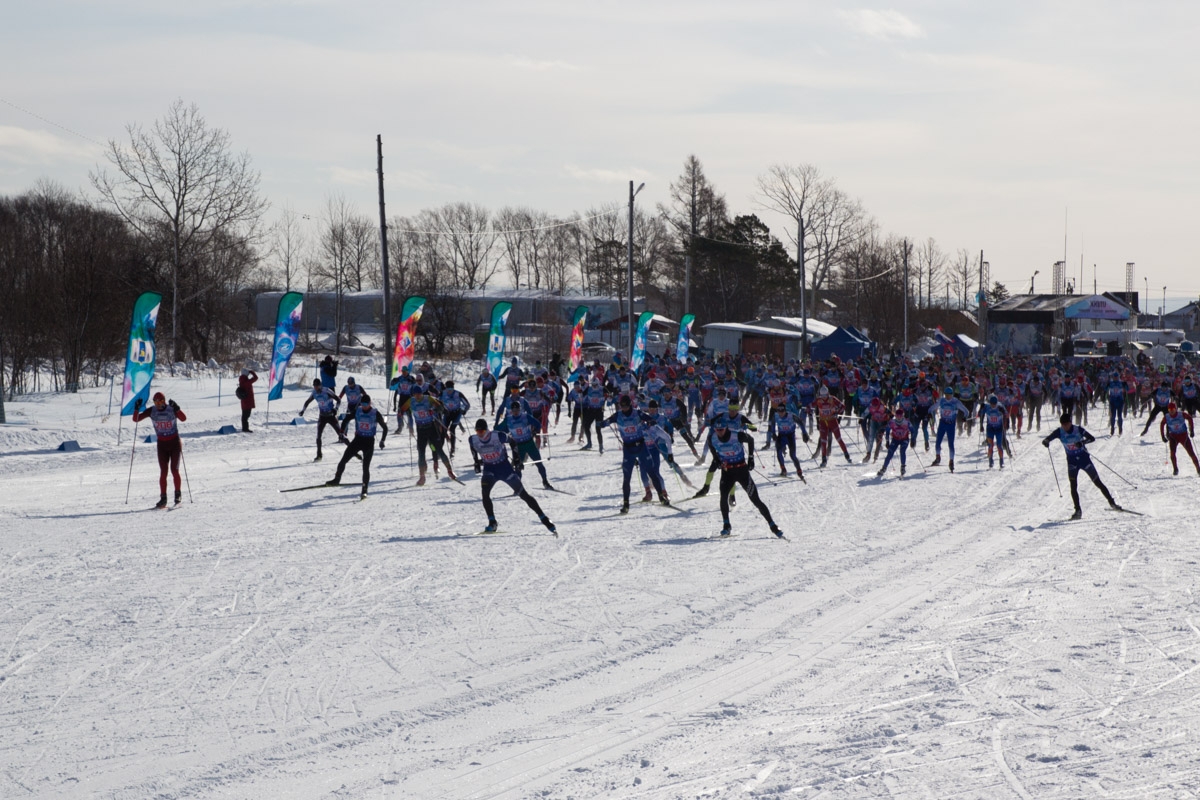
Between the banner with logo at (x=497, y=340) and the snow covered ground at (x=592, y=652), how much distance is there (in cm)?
1262

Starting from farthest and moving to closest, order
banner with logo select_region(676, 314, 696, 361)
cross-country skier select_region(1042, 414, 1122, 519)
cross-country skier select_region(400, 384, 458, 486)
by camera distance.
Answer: banner with logo select_region(676, 314, 696, 361)
cross-country skier select_region(400, 384, 458, 486)
cross-country skier select_region(1042, 414, 1122, 519)

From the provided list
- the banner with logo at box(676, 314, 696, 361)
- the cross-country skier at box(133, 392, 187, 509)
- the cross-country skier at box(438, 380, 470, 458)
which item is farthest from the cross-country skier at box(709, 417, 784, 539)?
the banner with logo at box(676, 314, 696, 361)

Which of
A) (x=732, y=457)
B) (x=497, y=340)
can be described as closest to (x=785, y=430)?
(x=732, y=457)

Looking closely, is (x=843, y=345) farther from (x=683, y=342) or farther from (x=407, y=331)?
(x=407, y=331)

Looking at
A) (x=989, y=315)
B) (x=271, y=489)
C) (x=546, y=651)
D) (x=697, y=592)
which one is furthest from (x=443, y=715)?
(x=989, y=315)

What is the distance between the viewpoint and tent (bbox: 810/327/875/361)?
50.3 m

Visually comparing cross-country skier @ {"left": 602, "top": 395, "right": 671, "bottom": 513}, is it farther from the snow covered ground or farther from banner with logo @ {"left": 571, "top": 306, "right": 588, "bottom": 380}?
banner with logo @ {"left": 571, "top": 306, "right": 588, "bottom": 380}

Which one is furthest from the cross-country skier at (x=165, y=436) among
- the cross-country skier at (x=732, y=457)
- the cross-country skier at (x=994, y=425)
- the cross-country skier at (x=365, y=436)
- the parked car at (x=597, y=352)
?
the parked car at (x=597, y=352)

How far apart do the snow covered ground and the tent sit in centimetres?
3381

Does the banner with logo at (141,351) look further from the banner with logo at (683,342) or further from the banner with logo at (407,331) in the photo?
the banner with logo at (683,342)

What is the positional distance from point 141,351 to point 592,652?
1470 centimetres

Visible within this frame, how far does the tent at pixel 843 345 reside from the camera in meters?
50.3

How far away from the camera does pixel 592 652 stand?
9008mm

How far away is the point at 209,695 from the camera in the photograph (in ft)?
25.7
